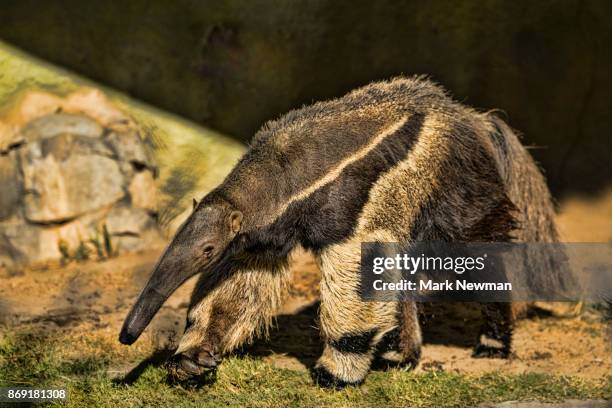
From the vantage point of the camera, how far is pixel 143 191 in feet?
30.9

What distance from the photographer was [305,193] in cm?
608

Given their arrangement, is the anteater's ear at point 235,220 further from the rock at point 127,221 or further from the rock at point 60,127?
the rock at point 60,127

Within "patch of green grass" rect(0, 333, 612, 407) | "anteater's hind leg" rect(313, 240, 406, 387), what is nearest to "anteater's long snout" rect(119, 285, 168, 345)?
"patch of green grass" rect(0, 333, 612, 407)

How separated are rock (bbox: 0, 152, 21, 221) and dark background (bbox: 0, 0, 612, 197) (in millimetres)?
1184

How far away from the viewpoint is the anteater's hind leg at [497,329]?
7.38 meters

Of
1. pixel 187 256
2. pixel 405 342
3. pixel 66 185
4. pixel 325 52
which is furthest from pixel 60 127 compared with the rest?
pixel 405 342

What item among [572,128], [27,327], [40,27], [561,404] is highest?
[40,27]

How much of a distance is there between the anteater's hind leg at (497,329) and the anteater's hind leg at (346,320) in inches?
48.0

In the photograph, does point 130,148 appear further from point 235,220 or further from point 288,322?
point 235,220

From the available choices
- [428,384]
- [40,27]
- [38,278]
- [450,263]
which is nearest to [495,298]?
[450,263]

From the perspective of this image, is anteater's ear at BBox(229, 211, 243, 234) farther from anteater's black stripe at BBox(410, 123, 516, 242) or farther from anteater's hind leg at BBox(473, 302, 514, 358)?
anteater's hind leg at BBox(473, 302, 514, 358)

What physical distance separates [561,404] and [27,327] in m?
4.17

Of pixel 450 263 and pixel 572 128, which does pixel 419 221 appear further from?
pixel 572 128

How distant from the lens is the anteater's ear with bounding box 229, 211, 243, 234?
589cm
